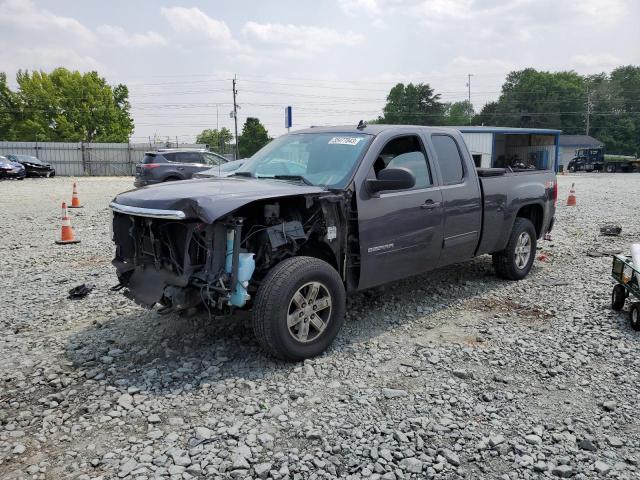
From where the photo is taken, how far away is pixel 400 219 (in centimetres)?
502

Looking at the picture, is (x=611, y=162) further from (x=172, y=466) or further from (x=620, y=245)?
(x=172, y=466)

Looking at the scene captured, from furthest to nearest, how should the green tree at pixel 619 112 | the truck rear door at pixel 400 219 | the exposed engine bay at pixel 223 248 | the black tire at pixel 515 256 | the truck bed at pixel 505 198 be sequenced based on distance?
the green tree at pixel 619 112
the black tire at pixel 515 256
the truck bed at pixel 505 198
the truck rear door at pixel 400 219
the exposed engine bay at pixel 223 248

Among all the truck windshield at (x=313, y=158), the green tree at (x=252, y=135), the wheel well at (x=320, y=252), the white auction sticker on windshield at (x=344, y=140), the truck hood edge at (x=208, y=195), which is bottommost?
the wheel well at (x=320, y=252)

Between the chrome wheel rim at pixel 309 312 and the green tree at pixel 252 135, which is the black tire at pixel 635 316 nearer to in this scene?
the chrome wheel rim at pixel 309 312

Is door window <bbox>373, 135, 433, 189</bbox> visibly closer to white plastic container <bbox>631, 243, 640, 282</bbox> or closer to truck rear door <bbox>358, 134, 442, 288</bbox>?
truck rear door <bbox>358, 134, 442, 288</bbox>

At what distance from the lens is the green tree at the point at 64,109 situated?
60500 mm

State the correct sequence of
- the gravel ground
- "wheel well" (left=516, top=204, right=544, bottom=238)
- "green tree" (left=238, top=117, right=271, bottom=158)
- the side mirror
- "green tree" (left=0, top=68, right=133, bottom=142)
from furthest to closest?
"green tree" (left=0, top=68, right=133, bottom=142), "green tree" (left=238, top=117, right=271, bottom=158), "wheel well" (left=516, top=204, right=544, bottom=238), the side mirror, the gravel ground

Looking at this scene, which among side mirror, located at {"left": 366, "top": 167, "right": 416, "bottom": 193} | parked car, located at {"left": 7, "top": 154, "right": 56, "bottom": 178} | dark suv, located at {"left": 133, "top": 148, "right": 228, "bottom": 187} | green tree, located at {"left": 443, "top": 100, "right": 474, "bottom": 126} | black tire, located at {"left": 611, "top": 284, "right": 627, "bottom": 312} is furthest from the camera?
green tree, located at {"left": 443, "top": 100, "right": 474, "bottom": 126}

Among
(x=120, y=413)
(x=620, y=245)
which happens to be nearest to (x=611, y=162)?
(x=620, y=245)

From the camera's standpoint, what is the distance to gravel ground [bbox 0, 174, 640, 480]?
3078mm

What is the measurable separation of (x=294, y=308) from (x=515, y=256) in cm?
376

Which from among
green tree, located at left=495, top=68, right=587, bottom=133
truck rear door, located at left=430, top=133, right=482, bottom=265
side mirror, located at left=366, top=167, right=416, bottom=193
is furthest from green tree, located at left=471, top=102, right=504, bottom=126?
side mirror, located at left=366, top=167, right=416, bottom=193

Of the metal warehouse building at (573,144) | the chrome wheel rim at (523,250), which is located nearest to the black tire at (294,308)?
the chrome wheel rim at (523,250)

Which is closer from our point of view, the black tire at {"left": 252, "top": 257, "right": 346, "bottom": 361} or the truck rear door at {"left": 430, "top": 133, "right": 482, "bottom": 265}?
the black tire at {"left": 252, "top": 257, "right": 346, "bottom": 361}
